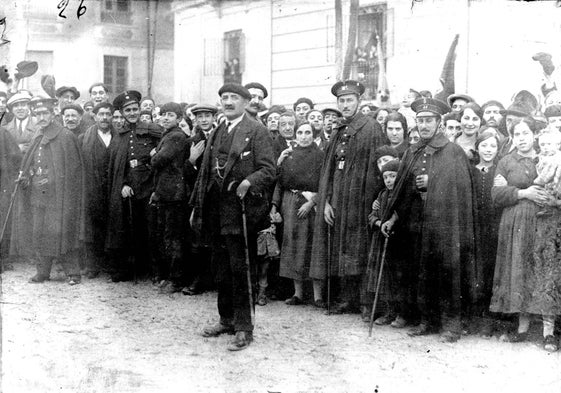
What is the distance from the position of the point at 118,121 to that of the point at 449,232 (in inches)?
188

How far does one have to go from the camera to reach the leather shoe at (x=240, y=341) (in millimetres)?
5609

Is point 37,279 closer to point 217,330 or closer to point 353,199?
point 217,330

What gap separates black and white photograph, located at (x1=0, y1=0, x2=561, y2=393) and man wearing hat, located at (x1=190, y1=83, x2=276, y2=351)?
2 centimetres

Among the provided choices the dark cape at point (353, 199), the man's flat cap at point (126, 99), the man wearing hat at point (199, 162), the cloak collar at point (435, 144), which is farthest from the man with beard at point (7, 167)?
the cloak collar at point (435, 144)

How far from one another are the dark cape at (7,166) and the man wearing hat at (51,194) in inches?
22.0

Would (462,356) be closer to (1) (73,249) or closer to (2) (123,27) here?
(1) (73,249)

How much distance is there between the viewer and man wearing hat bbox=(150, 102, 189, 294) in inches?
315

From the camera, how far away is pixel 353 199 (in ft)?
22.5

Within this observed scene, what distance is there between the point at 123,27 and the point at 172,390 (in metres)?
18.9

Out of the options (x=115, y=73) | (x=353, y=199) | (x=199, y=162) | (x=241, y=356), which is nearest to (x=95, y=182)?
(x=199, y=162)

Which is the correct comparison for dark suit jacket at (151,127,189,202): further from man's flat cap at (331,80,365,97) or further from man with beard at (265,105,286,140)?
man's flat cap at (331,80,365,97)

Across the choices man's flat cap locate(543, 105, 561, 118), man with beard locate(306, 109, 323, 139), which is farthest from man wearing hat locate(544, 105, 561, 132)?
man with beard locate(306, 109, 323, 139)

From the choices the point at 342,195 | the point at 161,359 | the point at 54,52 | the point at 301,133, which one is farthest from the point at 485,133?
the point at 54,52

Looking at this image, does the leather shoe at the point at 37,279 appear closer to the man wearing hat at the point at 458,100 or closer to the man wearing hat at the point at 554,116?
the man wearing hat at the point at 458,100
